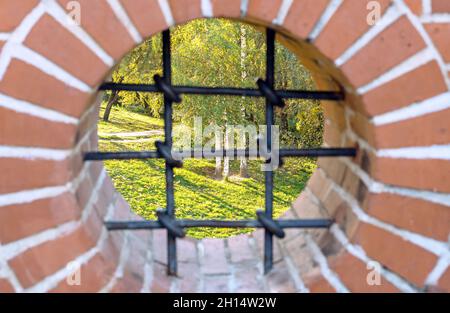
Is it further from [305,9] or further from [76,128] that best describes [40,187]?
[305,9]

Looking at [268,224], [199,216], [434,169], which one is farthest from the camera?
[199,216]

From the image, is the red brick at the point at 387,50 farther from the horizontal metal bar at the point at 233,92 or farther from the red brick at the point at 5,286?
the red brick at the point at 5,286

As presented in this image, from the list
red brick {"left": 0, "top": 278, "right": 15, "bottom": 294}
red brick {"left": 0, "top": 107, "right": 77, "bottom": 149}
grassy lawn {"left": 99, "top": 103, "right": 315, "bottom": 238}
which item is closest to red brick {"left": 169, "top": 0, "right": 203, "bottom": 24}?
red brick {"left": 0, "top": 107, "right": 77, "bottom": 149}

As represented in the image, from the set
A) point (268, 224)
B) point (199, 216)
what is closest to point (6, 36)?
point (268, 224)

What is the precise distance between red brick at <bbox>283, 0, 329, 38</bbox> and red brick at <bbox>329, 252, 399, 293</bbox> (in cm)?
52

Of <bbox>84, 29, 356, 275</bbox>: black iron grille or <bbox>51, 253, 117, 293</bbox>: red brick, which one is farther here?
<bbox>84, 29, 356, 275</bbox>: black iron grille

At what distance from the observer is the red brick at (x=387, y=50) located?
3.34ft

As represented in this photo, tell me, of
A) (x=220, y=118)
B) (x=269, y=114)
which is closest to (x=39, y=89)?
(x=269, y=114)

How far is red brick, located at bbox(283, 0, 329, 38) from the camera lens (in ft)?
3.31

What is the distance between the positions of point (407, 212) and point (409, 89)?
277mm

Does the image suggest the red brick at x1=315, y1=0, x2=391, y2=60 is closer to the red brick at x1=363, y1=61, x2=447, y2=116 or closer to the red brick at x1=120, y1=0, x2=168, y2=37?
the red brick at x1=363, y1=61, x2=447, y2=116

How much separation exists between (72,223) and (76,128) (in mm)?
207

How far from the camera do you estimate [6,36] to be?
948mm

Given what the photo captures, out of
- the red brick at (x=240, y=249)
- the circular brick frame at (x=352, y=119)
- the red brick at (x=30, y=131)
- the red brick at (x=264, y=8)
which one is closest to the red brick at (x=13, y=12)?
the circular brick frame at (x=352, y=119)
